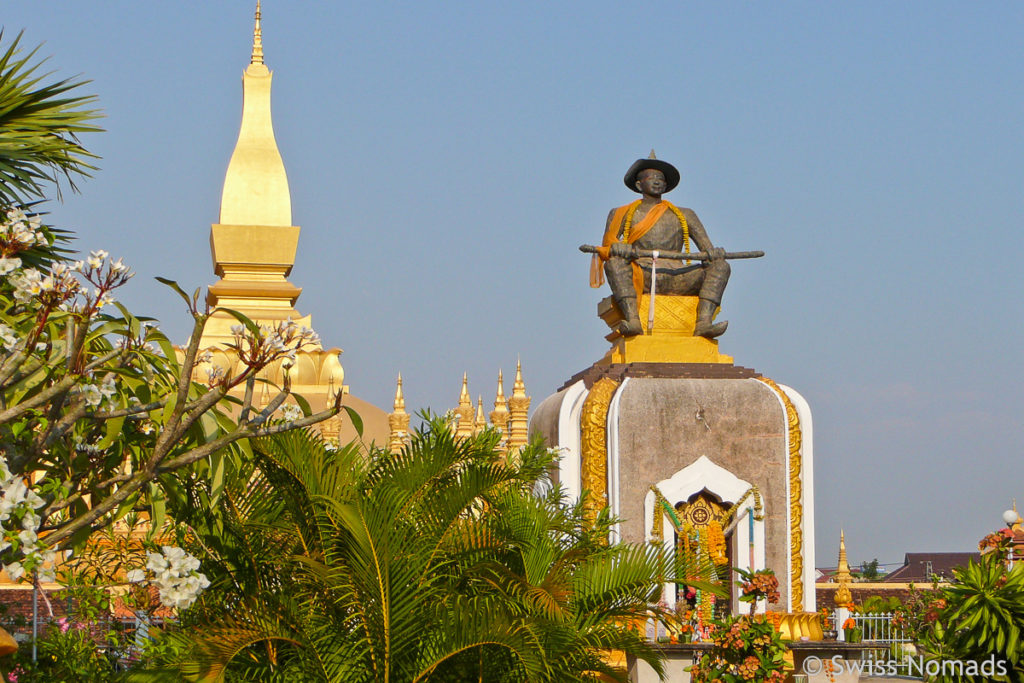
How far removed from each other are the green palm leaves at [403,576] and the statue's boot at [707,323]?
5873mm

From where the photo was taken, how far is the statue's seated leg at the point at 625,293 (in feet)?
49.3

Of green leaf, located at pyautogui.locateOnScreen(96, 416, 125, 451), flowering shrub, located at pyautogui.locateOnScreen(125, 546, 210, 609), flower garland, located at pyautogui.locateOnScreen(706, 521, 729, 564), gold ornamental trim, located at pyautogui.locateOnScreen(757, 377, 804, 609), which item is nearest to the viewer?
flowering shrub, located at pyautogui.locateOnScreen(125, 546, 210, 609)

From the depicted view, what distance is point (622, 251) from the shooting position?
1507cm

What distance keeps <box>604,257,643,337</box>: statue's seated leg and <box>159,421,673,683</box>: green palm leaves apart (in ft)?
18.1

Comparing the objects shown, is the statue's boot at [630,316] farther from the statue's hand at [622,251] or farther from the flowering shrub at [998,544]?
the flowering shrub at [998,544]

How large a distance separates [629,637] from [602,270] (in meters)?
7.02

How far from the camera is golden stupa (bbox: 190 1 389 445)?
86.6 feet

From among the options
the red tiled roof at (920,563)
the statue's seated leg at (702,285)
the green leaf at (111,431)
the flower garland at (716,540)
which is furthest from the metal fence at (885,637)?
the red tiled roof at (920,563)

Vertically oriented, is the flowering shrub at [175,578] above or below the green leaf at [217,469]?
below

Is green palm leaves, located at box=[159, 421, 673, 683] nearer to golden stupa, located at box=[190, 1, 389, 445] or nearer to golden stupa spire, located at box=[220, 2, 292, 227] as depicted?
golden stupa, located at box=[190, 1, 389, 445]

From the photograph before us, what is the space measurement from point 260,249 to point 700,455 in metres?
14.9

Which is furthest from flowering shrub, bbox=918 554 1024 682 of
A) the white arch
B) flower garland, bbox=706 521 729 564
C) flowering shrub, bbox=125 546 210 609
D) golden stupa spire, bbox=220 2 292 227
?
golden stupa spire, bbox=220 2 292 227

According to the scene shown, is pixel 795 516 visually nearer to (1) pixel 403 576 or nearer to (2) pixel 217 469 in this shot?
(1) pixel 403 576

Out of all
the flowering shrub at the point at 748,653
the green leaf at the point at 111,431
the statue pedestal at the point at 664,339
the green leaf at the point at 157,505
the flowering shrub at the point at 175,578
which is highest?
the statue pedestal at the point at 664,339
